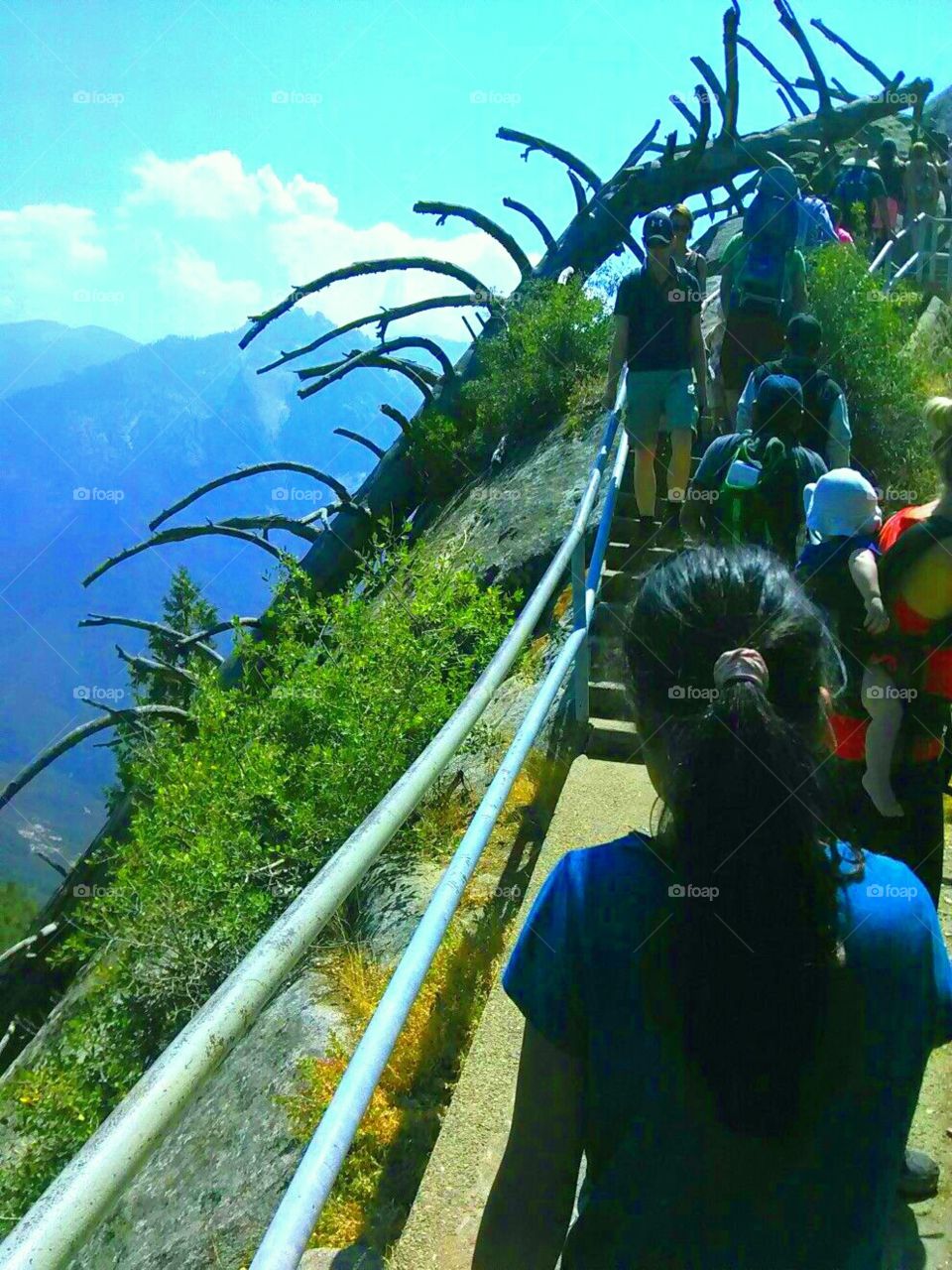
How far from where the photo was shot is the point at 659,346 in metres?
6.39

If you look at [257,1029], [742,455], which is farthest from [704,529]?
[257,1029]

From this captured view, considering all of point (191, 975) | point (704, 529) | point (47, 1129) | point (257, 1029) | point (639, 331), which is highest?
point (639, 331)

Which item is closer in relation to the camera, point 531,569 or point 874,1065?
point 874,1065

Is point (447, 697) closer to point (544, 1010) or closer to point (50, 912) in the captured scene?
point (544, 1010)

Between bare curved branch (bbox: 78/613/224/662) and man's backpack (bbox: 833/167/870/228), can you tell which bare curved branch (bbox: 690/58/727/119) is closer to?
man's backpack (bbox: 833/167/870/228)

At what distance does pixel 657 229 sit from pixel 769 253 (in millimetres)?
1613

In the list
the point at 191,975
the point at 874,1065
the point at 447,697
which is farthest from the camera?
the point at 447,697

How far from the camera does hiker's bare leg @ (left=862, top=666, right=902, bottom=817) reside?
298 cm

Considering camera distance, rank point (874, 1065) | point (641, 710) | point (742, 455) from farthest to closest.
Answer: point (742, 455), point (641, 710), point (874, 1065)

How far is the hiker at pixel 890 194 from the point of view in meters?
13.2

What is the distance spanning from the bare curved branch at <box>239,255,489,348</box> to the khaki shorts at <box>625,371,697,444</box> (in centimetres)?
489

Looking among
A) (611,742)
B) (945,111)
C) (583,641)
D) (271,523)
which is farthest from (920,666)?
(945,111)

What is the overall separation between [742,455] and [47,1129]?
4384 millimetres

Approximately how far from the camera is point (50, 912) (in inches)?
444
